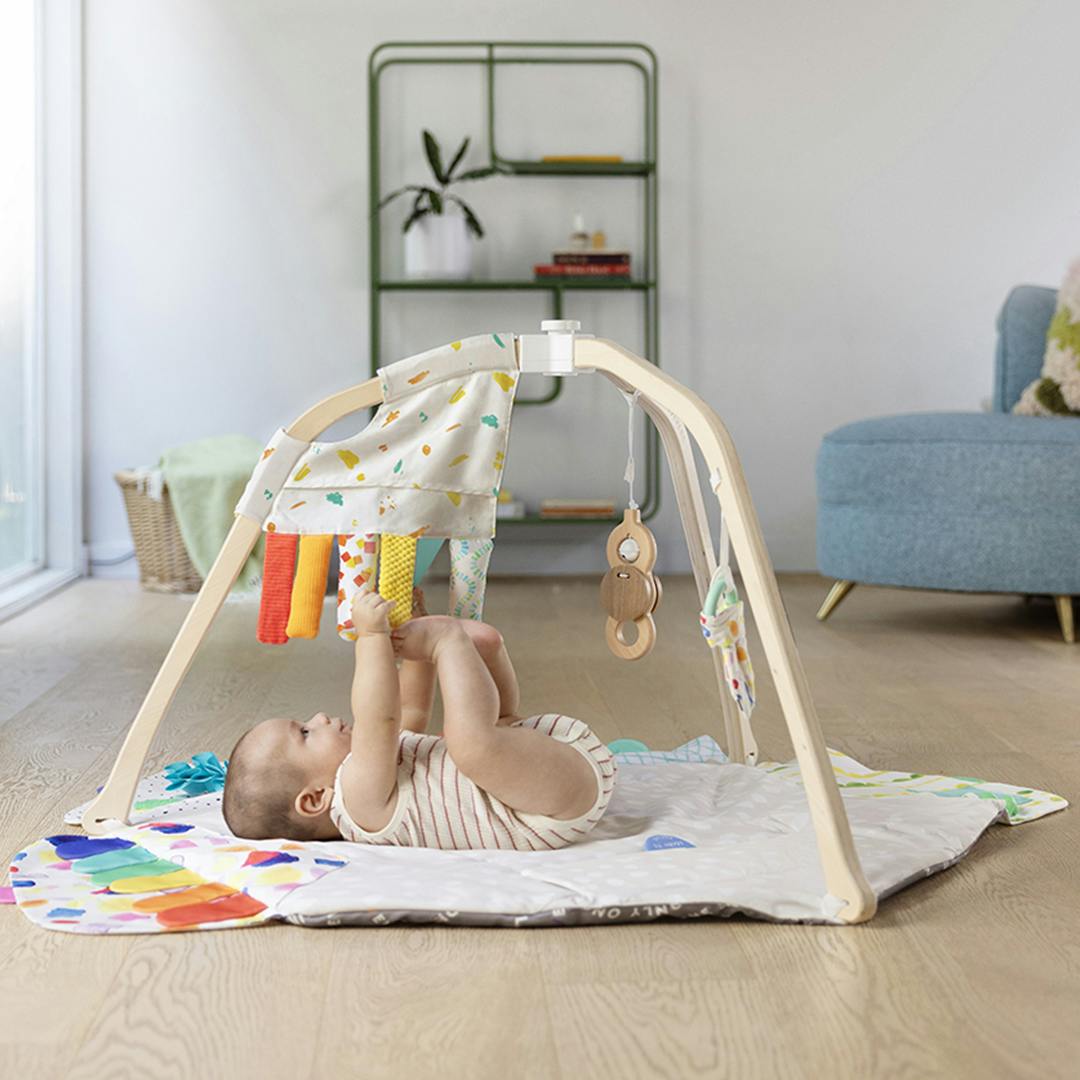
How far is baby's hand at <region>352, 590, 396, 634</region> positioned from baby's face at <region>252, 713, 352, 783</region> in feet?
0.37

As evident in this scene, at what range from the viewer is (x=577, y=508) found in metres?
4.46

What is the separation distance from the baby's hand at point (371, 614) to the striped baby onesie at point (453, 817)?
5.9 inches

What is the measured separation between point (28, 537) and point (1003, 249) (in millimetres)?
3204

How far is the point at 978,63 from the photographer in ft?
15.3

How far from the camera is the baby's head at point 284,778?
159cm

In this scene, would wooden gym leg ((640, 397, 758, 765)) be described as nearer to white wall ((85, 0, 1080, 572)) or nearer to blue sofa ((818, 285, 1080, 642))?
blue sofa ((818, 285, 1080, 642))

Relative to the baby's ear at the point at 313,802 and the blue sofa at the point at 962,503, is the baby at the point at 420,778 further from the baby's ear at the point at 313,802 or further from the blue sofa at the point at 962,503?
the blue sofa at the point at 962,503

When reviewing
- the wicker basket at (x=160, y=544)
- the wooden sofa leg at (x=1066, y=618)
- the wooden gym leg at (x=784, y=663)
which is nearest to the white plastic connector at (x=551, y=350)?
the wooden gym leg at (x=784, y=663)

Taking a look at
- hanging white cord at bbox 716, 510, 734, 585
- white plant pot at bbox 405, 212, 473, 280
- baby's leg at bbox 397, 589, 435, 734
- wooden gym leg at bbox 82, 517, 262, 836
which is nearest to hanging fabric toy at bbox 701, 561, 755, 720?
hanging white cord at bbox 716, 510, 734, 585

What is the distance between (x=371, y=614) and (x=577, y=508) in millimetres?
2893

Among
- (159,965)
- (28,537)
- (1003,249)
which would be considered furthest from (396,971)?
(1003,249)

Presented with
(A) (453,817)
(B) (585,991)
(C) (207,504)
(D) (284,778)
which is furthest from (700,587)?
(C) (207,504)

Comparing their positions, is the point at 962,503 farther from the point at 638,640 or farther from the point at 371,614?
the point at 371,614

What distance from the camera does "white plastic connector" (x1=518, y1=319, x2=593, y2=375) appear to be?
1631 mm
